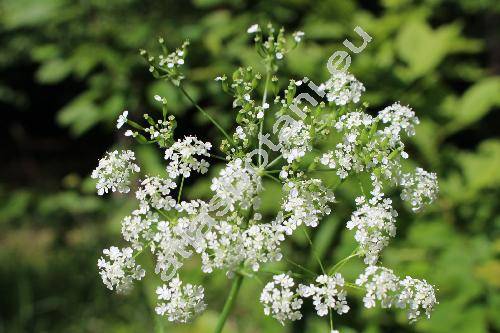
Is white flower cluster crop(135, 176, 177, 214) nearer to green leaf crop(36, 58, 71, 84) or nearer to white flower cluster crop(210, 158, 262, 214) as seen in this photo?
white flower cluster crop(210, 158, 262, 214)

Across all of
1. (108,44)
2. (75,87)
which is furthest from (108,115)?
(75,87)

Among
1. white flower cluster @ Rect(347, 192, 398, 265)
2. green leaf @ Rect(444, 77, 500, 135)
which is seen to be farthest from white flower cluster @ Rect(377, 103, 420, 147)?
green leaf @ Rect(444, 77, 500, 135)

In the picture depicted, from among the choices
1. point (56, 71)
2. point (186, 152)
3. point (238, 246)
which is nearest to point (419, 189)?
point (238, 246)

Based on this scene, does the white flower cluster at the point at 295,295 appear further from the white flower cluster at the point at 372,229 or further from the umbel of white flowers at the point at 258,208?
the white flower cluster at the point at 372,229

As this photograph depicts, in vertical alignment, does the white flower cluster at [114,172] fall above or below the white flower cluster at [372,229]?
below

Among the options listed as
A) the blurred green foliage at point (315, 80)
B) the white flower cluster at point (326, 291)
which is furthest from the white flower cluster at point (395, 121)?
the blurred green foliage at point (315, 80)

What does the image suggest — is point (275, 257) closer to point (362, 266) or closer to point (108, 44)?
point (362, 266)

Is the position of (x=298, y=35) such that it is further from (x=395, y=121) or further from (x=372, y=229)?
(x=372, y=229)
